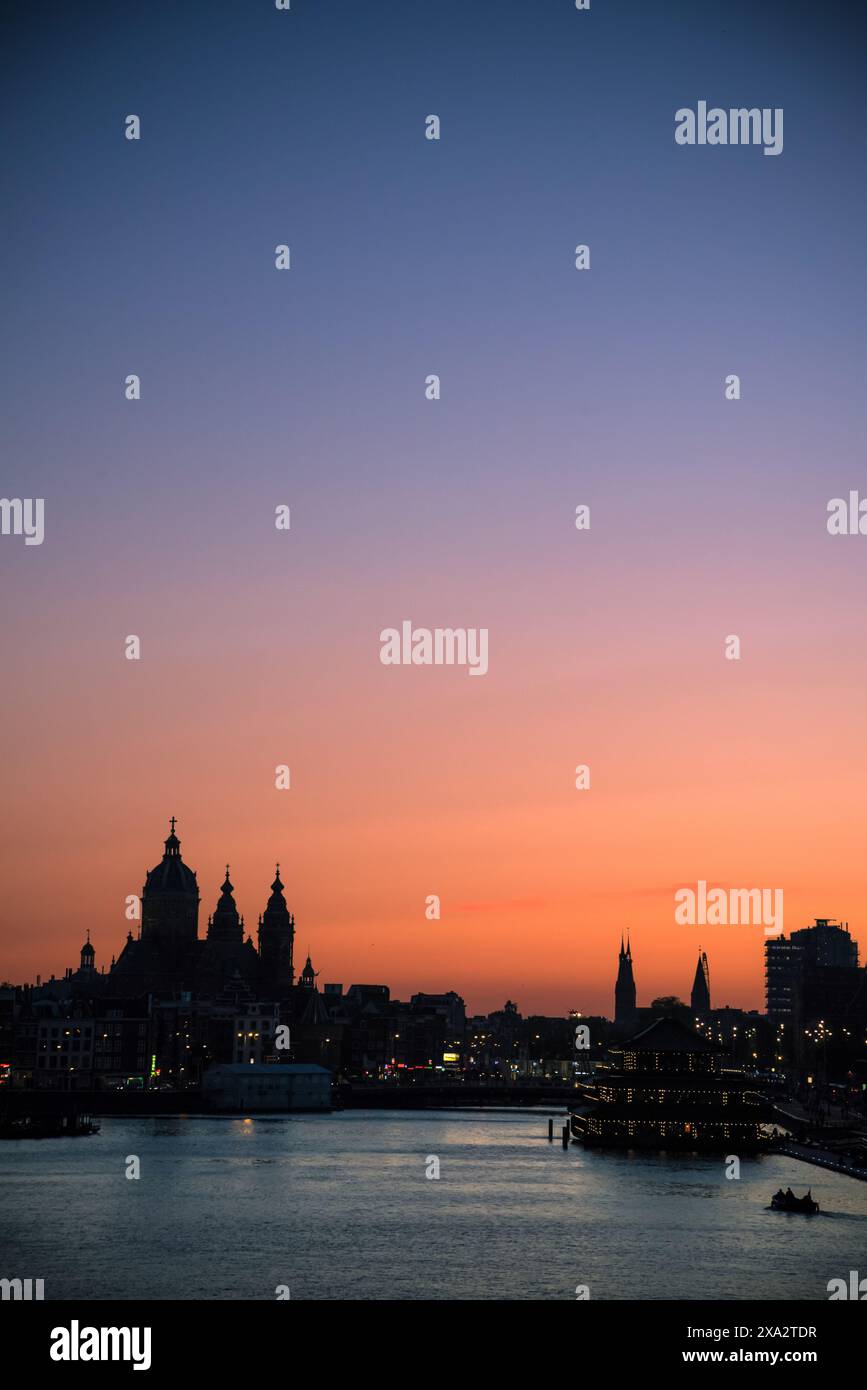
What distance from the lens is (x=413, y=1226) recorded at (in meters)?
87.1

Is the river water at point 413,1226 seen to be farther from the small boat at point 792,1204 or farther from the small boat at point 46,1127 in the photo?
the small boat at point 46,1127

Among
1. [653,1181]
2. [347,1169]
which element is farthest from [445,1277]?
[347,1169]

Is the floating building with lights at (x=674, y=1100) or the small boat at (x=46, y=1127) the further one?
the small boat at (x=46, y=1127)

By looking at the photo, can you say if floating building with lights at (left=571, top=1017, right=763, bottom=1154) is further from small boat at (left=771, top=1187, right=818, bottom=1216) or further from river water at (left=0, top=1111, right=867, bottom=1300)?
small boat at (left=771, top=1187, right=818, bottom=1216)

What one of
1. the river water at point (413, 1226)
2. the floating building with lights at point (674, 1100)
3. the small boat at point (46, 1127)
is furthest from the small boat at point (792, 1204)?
the small boat at point (46, 1127)

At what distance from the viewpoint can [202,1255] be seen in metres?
74.9

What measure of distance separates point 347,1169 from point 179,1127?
56.5 m

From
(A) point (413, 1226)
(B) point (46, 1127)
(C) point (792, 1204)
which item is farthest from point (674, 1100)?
(B) point (46, 1127)

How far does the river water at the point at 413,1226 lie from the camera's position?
6769cm

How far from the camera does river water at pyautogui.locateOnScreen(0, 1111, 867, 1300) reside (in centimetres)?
6769

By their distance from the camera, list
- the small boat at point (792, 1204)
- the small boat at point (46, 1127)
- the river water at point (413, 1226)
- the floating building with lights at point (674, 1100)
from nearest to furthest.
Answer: the river water at point (413, 1226) < the small boat at point (792, 1204) < the floating building with lights at point (674, 1100) < the small boat at point (46, 1127)

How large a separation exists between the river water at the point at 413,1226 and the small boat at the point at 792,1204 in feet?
3.42

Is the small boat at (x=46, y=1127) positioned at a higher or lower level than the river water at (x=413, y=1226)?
lower
